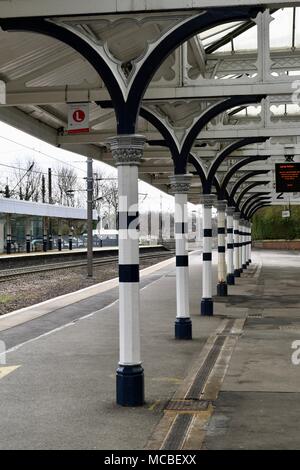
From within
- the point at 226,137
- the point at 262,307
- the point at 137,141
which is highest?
the point at 226,137

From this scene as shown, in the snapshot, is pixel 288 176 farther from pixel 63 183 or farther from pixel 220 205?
pixel 63 183

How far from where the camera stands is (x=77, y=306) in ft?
55.2

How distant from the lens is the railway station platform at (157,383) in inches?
232

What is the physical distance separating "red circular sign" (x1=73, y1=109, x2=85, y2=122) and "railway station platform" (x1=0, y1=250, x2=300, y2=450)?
3.65 meters

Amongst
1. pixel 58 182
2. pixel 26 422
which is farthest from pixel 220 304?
pixel 58 182

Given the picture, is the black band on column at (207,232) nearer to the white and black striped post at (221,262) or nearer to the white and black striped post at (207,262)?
the white and black striped post at (207,262)

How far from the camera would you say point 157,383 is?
8.09 m

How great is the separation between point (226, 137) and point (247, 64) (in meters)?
2.81

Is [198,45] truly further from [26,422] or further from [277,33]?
[26,422]

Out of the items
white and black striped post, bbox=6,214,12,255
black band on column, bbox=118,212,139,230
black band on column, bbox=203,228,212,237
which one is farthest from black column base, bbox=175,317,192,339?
white and black striped post, bbox=6,214,12,255

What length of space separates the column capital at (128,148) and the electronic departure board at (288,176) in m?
14.3

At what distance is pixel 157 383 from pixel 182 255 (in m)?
3.85
